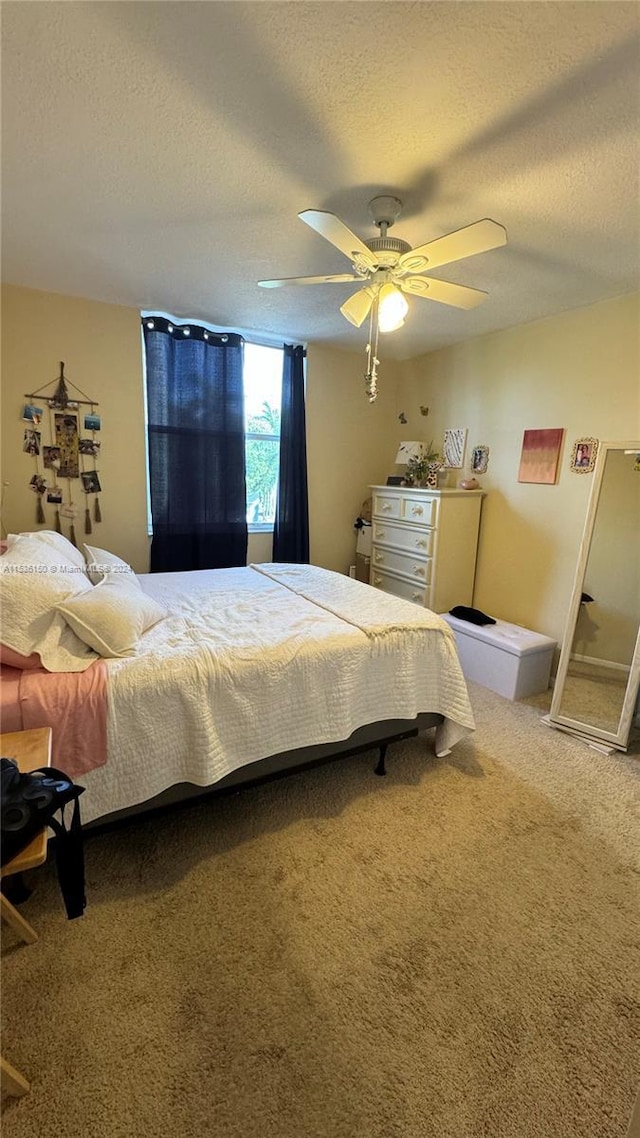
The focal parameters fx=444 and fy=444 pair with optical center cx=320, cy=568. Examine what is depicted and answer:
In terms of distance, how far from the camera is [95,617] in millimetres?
1629

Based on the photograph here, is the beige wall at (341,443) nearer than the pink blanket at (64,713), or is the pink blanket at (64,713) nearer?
the pink blanket at (64,713)

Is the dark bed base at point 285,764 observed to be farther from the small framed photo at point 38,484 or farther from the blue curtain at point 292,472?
the small framed photo at point 38,484

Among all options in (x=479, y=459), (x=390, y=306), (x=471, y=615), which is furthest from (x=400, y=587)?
(x=390, y=306)

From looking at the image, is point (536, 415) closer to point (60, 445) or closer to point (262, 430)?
point (262, 430)

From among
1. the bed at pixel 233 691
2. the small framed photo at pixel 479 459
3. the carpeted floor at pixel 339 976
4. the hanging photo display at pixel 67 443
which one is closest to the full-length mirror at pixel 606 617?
the carpeted floor at pixel 339 976

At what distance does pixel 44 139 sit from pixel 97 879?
2534 mm

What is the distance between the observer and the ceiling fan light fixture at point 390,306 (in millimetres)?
1798

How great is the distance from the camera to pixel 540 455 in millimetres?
3111

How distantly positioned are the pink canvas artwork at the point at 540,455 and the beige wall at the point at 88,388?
280cm

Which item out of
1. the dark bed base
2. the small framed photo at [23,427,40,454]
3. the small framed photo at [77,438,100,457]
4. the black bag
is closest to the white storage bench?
the dark bed base

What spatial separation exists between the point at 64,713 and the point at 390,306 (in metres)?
1.95

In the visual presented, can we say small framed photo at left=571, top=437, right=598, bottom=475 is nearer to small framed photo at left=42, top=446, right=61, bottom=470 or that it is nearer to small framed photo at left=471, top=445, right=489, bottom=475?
small framed photo at left=471, top=445, right=489, bottom=475

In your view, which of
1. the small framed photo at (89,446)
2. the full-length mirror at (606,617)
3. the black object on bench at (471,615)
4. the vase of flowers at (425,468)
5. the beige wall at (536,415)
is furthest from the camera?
the vase of flowers at (425,468)

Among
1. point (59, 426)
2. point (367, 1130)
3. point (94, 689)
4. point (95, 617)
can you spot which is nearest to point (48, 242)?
point (59, 426)
